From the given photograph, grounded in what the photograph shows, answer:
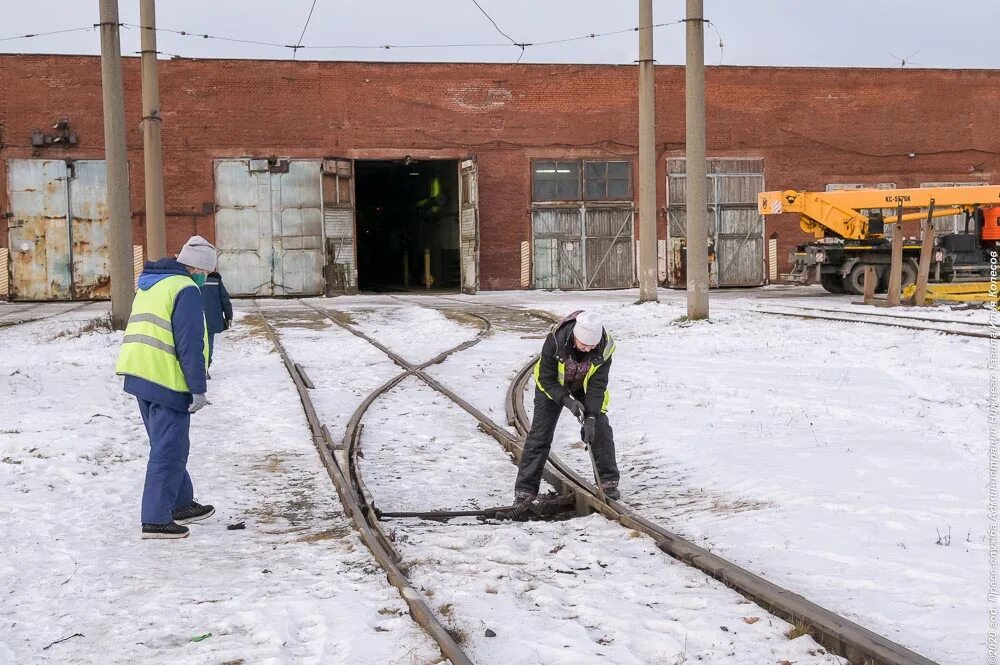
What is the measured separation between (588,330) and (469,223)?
80.6 feet

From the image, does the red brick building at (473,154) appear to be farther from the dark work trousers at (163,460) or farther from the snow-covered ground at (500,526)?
the dark work trousers at (163,460)

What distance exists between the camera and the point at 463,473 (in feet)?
25.5

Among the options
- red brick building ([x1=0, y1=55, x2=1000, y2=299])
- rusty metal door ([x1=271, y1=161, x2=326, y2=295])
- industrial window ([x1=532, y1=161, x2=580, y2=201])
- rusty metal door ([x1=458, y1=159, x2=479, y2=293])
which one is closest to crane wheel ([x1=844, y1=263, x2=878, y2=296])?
red brick building ([x1=0, y1=55, x2=1000, y2=299])

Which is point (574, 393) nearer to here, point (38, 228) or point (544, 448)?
point (544, 448)

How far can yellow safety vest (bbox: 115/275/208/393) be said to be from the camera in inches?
233

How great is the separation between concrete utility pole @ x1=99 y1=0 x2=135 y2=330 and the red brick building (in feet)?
45.3

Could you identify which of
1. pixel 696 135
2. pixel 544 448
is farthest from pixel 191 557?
pixel 696 135

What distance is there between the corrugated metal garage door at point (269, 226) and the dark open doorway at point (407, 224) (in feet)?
9.09

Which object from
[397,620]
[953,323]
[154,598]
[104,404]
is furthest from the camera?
[953,323]

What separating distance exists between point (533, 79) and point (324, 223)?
25.3ft

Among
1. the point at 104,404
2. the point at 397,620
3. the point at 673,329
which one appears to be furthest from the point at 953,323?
the point at 397,620

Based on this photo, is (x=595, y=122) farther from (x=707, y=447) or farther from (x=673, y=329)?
(x=707, y=447)

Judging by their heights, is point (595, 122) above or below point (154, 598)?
above

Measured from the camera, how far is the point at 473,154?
3080 cm
